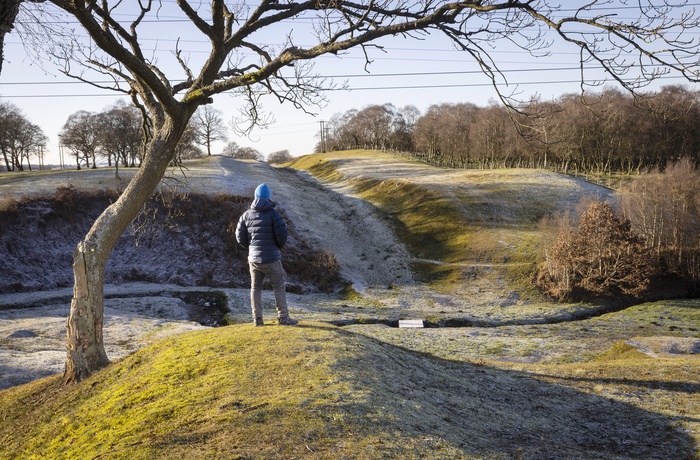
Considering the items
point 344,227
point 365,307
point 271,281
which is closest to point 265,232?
point 271,281

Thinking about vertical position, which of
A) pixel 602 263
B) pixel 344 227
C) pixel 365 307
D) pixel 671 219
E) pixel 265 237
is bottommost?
pixel 365 307

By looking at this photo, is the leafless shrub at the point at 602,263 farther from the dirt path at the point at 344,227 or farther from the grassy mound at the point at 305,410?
the grassy mound at the point at 305,410

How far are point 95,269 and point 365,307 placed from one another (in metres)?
23.9

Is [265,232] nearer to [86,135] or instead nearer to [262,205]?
[262,205]

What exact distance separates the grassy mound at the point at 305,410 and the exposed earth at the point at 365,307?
568cm

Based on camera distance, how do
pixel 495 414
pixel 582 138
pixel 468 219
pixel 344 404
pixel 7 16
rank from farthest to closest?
pixel 582 138 → pixel 468 219 → pixel 495 414 → pixel 7 16 → pixel 344 404

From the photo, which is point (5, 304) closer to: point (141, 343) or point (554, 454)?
point (141, 343)

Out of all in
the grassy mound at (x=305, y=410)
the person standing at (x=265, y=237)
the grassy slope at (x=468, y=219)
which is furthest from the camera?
the grassy slope at (x=468, y=219)

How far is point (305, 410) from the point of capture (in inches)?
311

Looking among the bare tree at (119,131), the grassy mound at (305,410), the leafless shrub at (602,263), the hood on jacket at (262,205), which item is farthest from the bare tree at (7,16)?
the bare tree at (119,131)

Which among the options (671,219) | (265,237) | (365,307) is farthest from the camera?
(671,219)

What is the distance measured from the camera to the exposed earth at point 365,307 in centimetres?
2266

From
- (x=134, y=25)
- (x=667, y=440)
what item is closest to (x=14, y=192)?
(x=134, y=25)

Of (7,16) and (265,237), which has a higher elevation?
(7,16)
